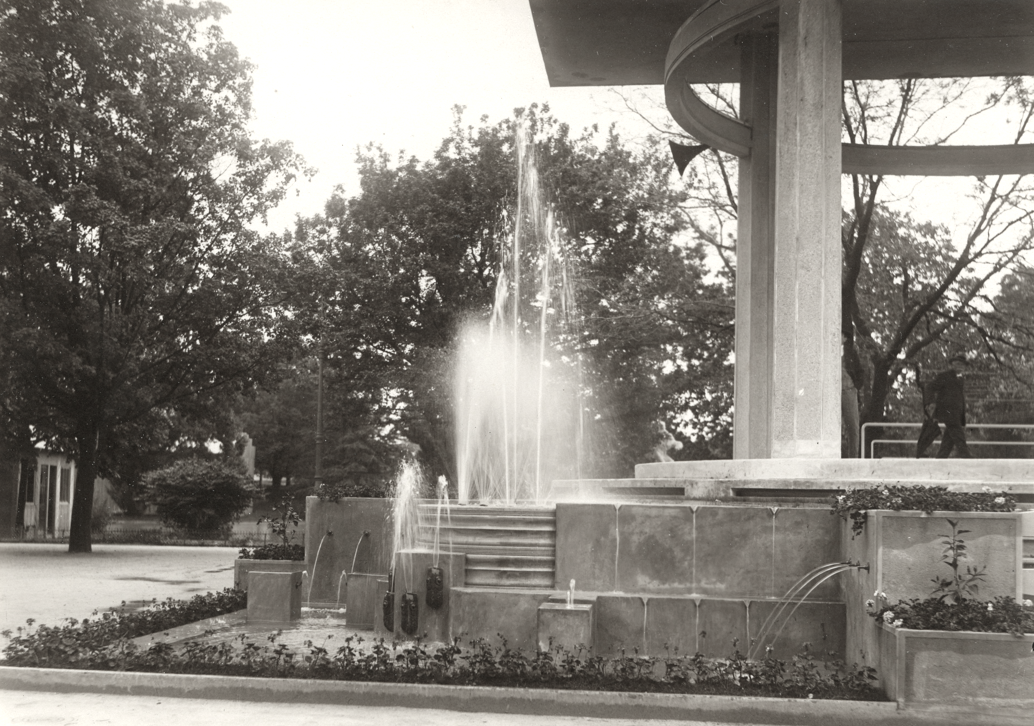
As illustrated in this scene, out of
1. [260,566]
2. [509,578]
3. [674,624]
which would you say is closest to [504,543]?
[509,578]

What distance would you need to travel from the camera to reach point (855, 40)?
19.6m

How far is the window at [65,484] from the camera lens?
44875mm

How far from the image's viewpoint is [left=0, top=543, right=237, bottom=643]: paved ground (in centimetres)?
1666

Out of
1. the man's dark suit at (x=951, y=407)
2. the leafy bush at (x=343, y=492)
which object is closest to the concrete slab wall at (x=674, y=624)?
the man's dark suit at (x=951, y=407)

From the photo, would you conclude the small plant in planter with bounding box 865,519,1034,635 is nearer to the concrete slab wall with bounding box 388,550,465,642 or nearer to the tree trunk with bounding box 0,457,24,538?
the concrete slab wall with bounding box 388,550,465,642

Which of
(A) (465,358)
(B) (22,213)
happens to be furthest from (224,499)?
(B) (22,213)

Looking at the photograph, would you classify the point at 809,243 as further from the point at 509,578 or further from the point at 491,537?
the point at 509,578

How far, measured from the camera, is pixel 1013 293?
30.7 metres

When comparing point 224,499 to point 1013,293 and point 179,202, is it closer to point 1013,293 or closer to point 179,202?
point 179,202

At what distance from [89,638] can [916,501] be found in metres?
8.17

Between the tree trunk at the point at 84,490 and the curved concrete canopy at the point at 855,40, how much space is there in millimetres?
17310

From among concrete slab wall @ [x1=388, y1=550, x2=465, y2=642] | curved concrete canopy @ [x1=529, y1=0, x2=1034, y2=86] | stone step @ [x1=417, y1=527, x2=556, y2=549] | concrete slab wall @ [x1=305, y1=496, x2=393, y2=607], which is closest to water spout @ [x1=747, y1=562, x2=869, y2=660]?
stone step @ [x1=417, y1=527, x2=556, y2=549]

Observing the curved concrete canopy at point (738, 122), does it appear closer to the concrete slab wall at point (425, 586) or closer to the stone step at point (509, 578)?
the stone step at point (509, 578)

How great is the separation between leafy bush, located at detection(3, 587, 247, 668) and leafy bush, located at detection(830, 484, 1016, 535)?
23.3ft
